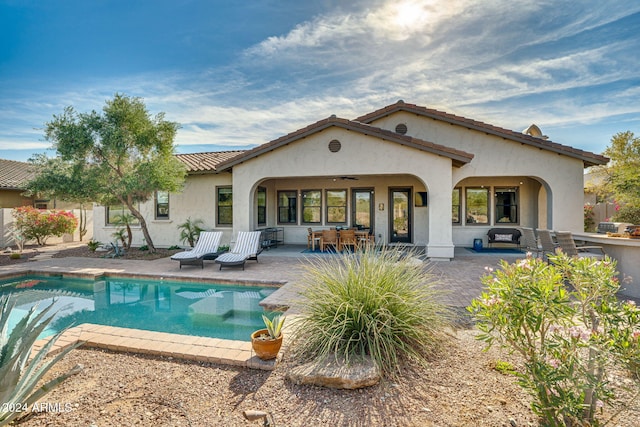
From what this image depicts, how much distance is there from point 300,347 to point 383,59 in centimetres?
1082

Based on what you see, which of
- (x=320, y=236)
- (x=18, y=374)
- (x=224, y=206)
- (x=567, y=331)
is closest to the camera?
(x=18, y=374)

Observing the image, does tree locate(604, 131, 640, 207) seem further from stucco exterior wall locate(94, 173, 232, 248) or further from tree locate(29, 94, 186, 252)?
tree locate(29, 94, 186, 252)

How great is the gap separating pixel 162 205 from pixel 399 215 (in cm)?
1174

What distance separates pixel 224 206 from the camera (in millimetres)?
14773

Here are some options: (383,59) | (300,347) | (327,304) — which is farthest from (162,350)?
(383,59)

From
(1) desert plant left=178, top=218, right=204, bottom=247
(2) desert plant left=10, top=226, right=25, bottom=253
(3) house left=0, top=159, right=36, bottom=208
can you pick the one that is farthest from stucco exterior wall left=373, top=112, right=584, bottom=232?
(3) house left=0, top=159, right=36, bottom=208

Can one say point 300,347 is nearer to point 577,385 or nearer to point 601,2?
point 577,385

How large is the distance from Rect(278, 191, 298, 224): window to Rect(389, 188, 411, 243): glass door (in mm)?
4831

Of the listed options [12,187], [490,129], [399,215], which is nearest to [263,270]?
[399,215]

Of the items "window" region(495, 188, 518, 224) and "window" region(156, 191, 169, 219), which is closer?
"window" region(495, 188, 518, 224)

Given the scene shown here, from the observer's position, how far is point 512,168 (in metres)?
12.2

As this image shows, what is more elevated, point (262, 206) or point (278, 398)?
point (262, 206)

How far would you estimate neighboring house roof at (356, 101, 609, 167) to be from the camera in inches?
450

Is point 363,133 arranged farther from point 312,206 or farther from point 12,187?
point 12,187
